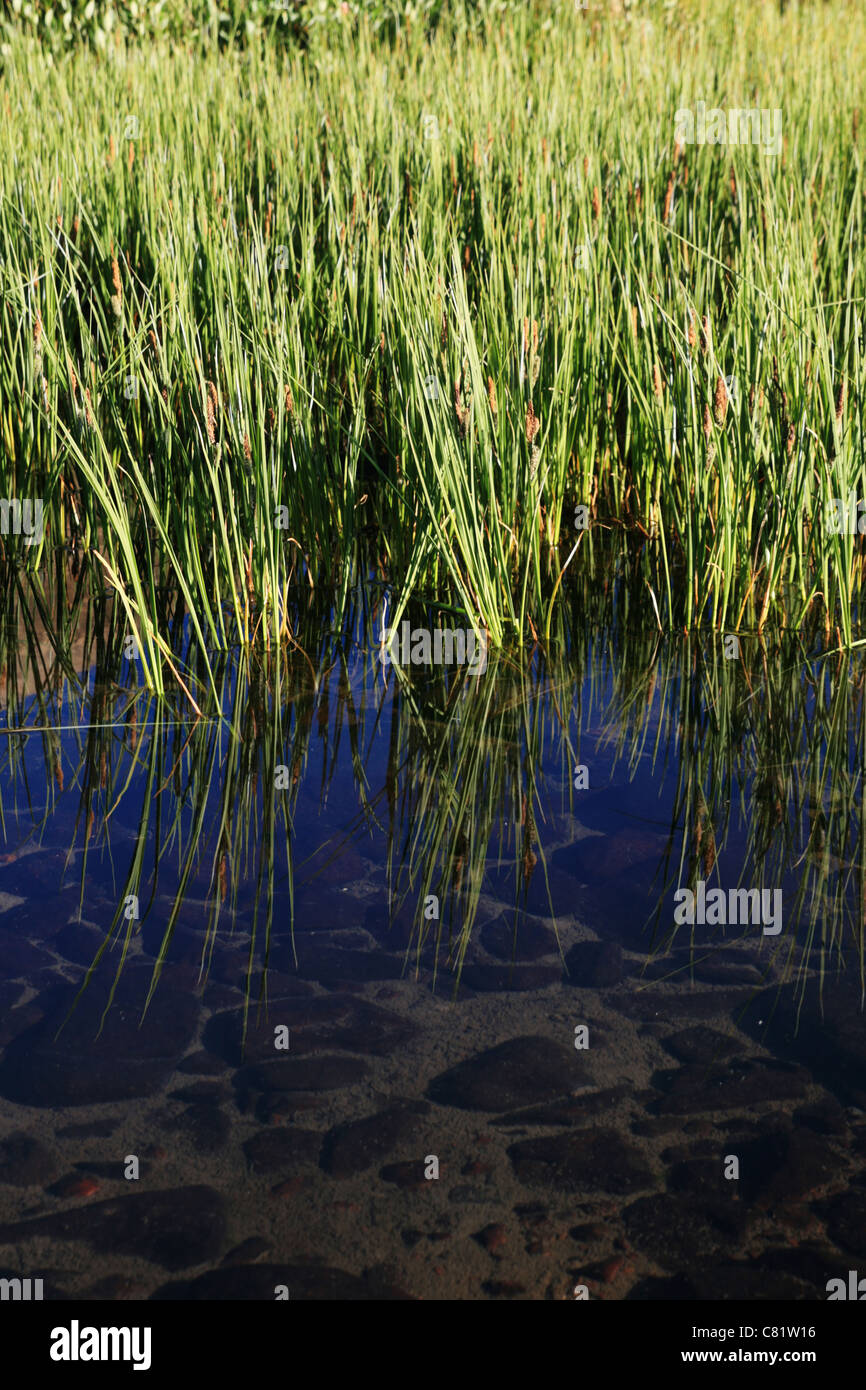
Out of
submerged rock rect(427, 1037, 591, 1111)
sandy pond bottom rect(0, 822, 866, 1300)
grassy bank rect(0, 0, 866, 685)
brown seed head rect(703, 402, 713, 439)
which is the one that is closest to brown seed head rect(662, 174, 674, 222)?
grassy bank rect(0, 0, 866, 685)

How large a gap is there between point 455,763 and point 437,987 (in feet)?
2.53

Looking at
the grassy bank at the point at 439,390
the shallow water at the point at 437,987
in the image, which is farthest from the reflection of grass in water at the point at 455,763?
the grassy bank at the point at 439,390

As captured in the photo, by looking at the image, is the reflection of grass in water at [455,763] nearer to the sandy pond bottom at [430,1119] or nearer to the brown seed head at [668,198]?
the sandy pond bottom at [430,1119]

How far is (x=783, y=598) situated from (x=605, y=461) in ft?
2.61

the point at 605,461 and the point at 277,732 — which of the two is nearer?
the point at 277,732

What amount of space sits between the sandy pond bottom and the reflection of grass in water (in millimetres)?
93

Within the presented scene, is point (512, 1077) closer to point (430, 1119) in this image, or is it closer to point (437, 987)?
point (430, 1119)

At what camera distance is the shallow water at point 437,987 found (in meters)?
1.71

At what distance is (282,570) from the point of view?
11.1 feet

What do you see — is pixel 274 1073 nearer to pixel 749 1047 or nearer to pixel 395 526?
pixel 749 1047

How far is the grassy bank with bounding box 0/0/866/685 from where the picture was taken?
10.3 ft

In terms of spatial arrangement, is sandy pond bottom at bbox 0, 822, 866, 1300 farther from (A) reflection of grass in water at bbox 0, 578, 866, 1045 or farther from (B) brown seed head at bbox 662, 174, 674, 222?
(B) brown seed head at bbox 662, 174, 674, 222
